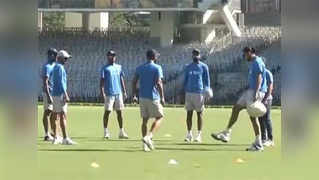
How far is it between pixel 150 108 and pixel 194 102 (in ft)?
7.78

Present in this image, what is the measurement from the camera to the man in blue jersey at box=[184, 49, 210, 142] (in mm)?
14945

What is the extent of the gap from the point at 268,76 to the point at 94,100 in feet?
89.0

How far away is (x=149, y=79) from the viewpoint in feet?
41.8

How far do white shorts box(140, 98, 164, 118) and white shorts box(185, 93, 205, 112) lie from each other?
2.18 metres

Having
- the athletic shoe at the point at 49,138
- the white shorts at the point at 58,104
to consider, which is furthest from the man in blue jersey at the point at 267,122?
the athletic shoe at the point at 49,138

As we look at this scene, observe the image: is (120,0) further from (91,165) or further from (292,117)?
(292,117)

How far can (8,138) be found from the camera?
9.15 ft

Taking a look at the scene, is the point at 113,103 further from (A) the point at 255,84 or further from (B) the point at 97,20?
(B) the point at 97,20

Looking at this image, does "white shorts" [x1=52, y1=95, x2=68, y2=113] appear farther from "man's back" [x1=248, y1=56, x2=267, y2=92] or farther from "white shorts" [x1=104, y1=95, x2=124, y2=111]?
"man's back" [x1=248, y1=56, x2=267, y2=92]

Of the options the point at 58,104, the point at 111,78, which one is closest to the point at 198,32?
the point at 111,78

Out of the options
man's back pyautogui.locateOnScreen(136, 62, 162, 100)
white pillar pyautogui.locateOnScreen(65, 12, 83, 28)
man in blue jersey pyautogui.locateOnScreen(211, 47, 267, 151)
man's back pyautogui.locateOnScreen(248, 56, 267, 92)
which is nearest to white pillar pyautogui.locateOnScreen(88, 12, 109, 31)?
white pillar pyautogui.locateOnScreen(65, 12, 83, 28)

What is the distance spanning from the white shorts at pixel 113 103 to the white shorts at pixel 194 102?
59.7 inches

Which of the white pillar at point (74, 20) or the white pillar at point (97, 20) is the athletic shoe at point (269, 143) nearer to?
the white pillar at point (97, 20)

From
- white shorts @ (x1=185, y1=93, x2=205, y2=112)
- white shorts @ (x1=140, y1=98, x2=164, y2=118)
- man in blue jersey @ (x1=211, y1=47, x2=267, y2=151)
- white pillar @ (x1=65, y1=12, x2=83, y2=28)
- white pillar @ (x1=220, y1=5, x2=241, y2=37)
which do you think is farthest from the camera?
white pillar @ (x1=65, y1=12, x2=83, y2=28)
